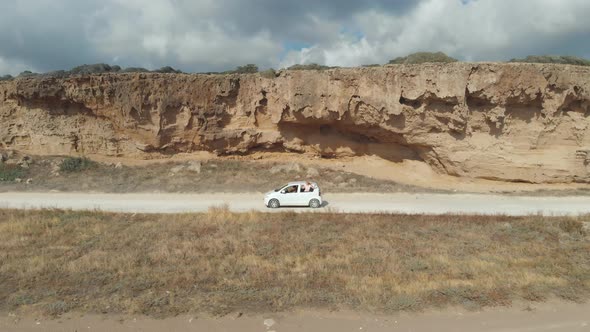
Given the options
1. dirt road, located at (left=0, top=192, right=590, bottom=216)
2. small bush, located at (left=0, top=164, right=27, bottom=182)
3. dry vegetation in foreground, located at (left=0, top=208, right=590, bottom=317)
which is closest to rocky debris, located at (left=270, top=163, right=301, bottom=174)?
dirt road, located at (left=0, top=192, right=590, bottom=216)

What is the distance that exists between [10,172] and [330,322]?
78.8 feet

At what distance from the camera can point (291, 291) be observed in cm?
785

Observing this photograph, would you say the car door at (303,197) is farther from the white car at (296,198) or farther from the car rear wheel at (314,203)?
the car rear wheel at (314,203)

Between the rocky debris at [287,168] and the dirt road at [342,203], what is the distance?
3.86 metres

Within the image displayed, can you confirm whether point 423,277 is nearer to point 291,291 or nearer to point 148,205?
point 291,291

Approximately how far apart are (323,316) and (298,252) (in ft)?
11.8

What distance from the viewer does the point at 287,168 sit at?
24.2m

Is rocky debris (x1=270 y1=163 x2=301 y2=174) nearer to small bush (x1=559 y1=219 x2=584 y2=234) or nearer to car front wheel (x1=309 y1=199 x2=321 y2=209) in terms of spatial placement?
car front wheel (x1=309 y1=199 x2=321 y2=209)

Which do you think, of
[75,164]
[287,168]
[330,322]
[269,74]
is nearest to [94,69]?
[75,164]

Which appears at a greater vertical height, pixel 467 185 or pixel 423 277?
pixel 467 185

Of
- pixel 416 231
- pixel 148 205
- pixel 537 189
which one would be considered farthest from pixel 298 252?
pixel 537 189

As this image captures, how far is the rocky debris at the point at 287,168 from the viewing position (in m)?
24.0

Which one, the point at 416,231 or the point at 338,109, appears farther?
the point at 338,109

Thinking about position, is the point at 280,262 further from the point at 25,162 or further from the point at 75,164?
the point at 25,162
